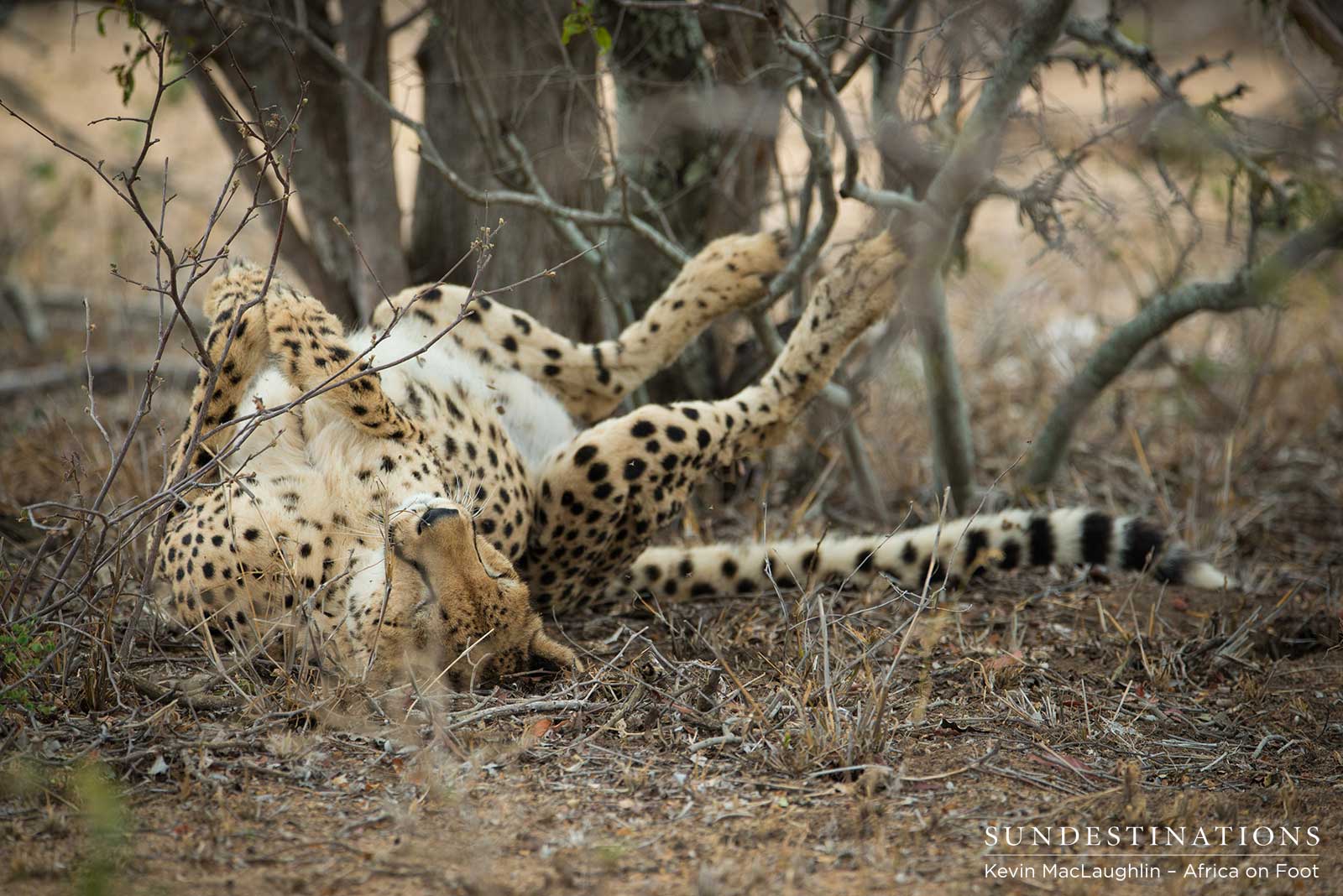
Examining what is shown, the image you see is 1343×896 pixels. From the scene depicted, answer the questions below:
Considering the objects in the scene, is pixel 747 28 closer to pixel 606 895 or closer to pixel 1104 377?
pixel 1104 377

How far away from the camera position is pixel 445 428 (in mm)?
2928

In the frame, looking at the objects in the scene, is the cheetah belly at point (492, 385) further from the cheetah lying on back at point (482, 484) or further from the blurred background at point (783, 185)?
the blurred background at point (783, 185)

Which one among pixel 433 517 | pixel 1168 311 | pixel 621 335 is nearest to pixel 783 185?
pixel 621 335

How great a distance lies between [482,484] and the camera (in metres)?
2.86

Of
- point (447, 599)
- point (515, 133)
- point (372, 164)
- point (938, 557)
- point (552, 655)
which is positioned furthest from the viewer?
point (372, 164)

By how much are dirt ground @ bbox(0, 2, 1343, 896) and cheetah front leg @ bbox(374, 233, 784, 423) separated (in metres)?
0.60

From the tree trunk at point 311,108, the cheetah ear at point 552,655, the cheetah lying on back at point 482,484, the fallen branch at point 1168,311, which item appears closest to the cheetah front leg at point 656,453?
the cheetah lying on back at point 482,484

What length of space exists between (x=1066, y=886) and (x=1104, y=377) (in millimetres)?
2123

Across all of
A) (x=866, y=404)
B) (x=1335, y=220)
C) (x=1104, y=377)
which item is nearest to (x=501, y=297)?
(x=866, y=404)

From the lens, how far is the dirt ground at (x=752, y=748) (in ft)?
5.90

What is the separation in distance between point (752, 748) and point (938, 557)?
120 centimetres

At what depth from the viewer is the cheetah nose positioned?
2.29 meters

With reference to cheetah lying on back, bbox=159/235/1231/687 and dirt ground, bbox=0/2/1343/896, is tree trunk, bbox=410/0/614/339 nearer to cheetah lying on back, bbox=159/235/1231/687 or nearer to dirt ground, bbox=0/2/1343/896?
cheetah lying on back, bbox=159/235/1231/687

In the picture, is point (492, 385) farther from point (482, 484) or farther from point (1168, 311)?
point (1168, 311)
